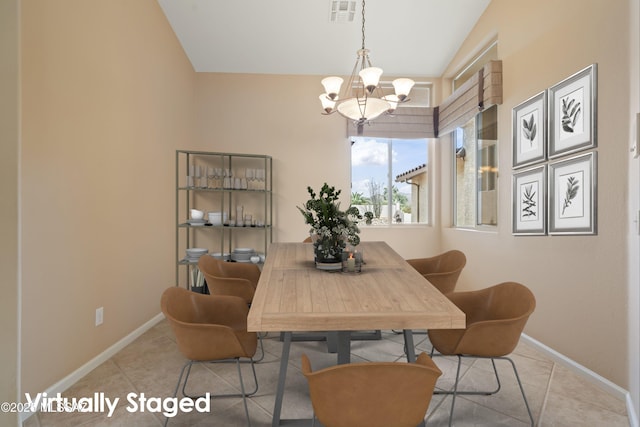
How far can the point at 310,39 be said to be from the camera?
4598 mm

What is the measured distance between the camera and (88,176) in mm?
2678

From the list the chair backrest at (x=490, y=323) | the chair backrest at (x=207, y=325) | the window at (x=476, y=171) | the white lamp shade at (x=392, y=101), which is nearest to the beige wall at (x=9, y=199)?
the chair backrest at (x=207, y=325)

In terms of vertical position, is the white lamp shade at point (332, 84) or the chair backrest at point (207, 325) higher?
the white lamp shade at point (332, 84)

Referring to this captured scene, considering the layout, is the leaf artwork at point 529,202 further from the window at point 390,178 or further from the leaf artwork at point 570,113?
the window at point 390,178

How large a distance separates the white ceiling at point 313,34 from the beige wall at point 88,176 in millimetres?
581

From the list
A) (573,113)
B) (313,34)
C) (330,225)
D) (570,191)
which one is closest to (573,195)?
(570,191)

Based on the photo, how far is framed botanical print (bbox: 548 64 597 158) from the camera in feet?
8.29

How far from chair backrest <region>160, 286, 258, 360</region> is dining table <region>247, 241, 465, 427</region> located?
0.83ft

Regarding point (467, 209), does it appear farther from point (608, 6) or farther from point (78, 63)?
point (78, 63)

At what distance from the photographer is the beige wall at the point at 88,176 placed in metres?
2.16

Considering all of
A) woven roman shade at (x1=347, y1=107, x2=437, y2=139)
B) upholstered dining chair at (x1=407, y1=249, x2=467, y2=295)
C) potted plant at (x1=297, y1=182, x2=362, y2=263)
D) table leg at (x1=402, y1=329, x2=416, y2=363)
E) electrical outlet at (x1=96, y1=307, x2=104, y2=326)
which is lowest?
electrical outlet at (x1=96, y1=307, x2=104, y2=326)

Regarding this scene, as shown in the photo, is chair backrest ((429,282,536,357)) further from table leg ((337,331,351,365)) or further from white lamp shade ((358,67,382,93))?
white lamp shade ((358,67,382,93))

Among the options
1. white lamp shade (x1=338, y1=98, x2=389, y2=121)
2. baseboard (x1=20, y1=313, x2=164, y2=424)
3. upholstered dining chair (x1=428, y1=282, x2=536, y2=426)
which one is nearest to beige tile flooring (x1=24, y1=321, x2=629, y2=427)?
baseboard (x1=20, y1=313, x2=164, y2=424)

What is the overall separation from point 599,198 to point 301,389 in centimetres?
240
